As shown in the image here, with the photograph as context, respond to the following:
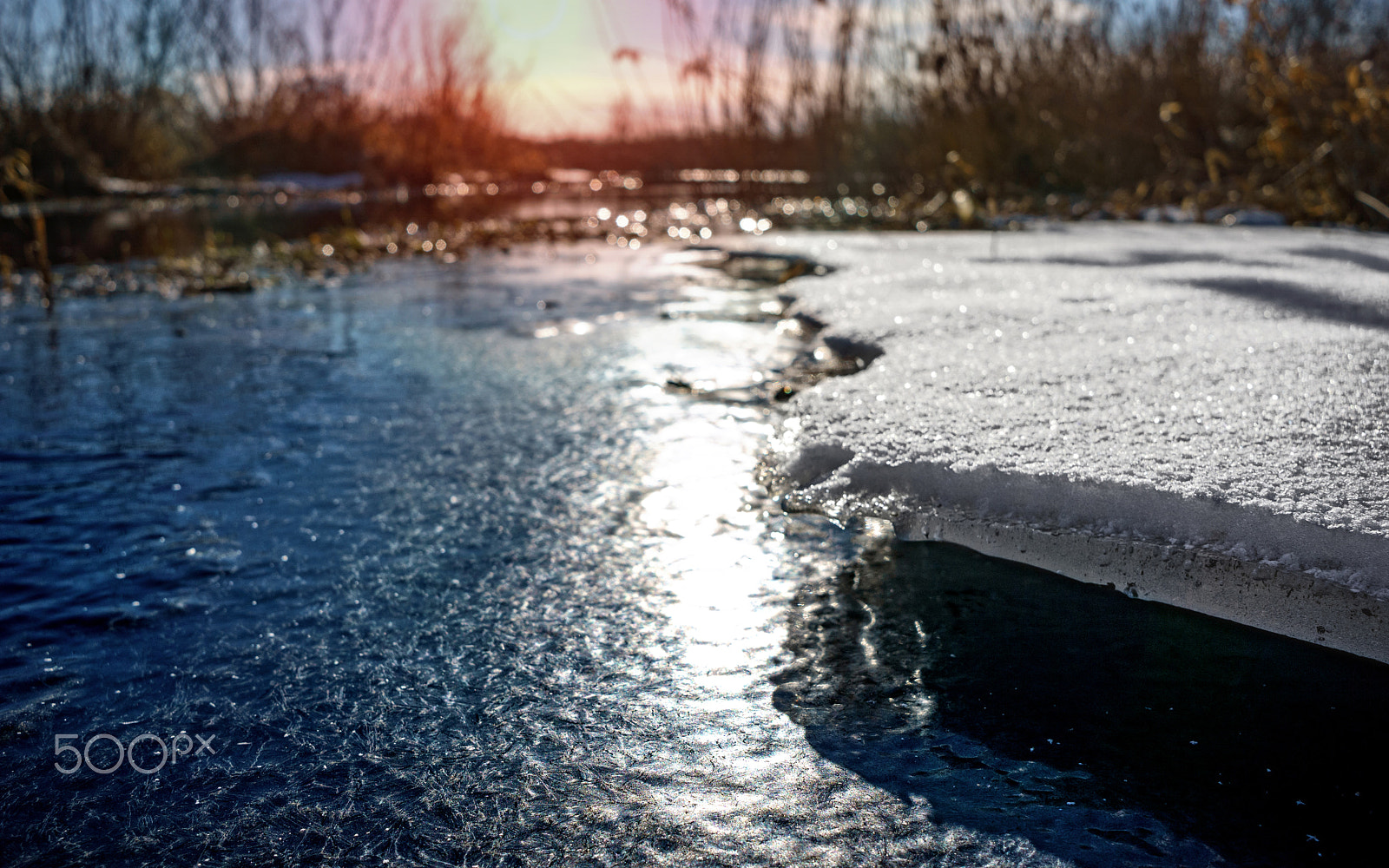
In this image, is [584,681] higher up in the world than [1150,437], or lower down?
lower down

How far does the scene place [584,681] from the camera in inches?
50.3

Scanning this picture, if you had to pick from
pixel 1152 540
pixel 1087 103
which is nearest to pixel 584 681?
pixel 1152 540

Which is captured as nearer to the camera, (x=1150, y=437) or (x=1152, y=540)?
(x=1152, y=540)

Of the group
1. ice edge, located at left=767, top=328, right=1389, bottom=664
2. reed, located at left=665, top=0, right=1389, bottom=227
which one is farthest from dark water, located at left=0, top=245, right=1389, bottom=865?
reed, located at left=665, top=0, right=1389, bottom=227

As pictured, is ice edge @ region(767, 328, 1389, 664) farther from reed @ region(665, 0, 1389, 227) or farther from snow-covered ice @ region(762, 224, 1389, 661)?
reed @ region(665, 0, 1389, 227)

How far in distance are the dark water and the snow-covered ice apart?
0.09 metres

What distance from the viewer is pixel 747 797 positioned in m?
1.05

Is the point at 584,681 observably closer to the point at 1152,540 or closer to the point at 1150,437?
the point at 1152,540

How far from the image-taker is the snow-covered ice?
4.39ft

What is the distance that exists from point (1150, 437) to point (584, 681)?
106 centimetres

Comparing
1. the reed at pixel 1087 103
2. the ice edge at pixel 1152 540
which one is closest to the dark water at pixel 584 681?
the ice edge at pixel 1152 540

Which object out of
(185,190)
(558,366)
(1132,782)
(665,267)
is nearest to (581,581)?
(1132,782)

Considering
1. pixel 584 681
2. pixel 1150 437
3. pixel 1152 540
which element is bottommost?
pixel 584 681

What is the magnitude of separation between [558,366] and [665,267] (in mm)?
2474
